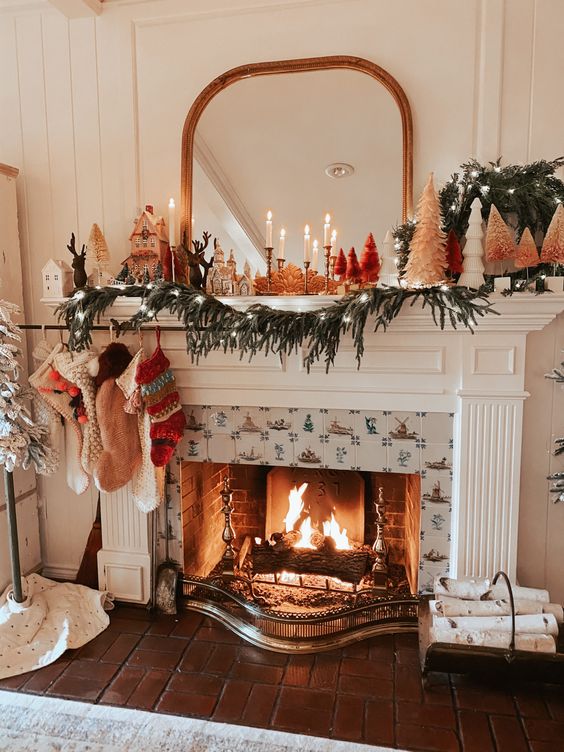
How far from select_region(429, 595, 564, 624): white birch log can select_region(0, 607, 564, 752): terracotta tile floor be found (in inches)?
10.6

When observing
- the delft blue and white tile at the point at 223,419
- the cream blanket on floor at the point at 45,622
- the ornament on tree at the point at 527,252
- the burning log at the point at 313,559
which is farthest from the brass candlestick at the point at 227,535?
the ornament on tree at the point at 527,252

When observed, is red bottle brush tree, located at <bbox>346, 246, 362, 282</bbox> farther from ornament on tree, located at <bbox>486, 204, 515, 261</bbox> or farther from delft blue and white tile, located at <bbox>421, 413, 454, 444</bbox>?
delft blue and white tile, located at <bbox>421, 413, 454, 444</bbox>

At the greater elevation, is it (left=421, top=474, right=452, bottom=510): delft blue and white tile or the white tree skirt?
(left=421, top=474, right=452, bottom=510): delft blue and white tile

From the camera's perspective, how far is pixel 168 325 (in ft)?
7.51

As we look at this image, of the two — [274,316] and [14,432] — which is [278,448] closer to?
[274,316]

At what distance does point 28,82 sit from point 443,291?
2.18 m

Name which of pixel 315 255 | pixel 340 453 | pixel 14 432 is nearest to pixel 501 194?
pixel 315 255

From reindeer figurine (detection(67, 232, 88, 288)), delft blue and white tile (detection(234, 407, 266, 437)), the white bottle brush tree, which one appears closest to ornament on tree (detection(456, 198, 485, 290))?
delft blue and white tile (detection(234, 407, 266, 437))

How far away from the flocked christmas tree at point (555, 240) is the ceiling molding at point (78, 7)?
2168 mm

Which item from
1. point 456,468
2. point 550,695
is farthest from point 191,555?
point 550,695

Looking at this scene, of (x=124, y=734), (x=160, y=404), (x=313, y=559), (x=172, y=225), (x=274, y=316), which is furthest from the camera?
(x=313, y=559)

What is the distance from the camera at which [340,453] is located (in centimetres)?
232

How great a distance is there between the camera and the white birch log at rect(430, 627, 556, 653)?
188cm

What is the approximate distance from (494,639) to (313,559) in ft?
3.21
